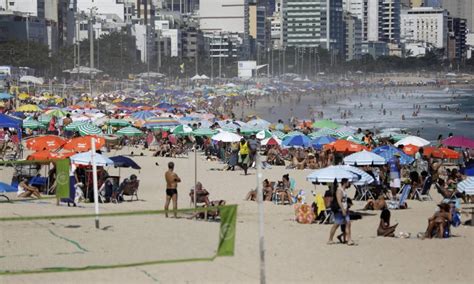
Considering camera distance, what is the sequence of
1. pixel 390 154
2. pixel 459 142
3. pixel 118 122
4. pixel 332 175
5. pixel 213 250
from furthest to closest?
pixel 118 122
pixel 459 142
pixel 390 154
pixel 332 175
pixel 213 250

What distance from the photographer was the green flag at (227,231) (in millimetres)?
11352

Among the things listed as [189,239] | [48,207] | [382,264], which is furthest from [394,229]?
[48,207]

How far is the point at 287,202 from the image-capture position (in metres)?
19.9

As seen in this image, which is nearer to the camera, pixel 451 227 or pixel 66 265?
pixel 66 265

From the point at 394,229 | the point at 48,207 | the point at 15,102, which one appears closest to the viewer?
→ the point at 394,229

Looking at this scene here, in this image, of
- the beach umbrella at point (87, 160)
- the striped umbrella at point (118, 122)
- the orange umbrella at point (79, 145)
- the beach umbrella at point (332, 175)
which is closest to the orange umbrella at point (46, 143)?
the orange umbrella at point (79, 145)

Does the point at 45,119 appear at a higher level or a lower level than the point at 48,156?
Answer: lower

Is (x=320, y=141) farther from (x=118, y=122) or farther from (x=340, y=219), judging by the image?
(x=340, y=219)

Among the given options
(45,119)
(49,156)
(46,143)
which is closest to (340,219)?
(49,156)

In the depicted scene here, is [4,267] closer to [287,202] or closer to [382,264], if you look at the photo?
[382,264]

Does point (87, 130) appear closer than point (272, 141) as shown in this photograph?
Yes

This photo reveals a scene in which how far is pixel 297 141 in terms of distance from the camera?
27656 mm

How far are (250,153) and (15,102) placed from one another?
28.1 metres

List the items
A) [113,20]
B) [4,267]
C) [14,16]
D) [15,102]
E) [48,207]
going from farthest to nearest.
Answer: [113,20]
[14,16]
[15,102]
[48,207]
[4,267]
